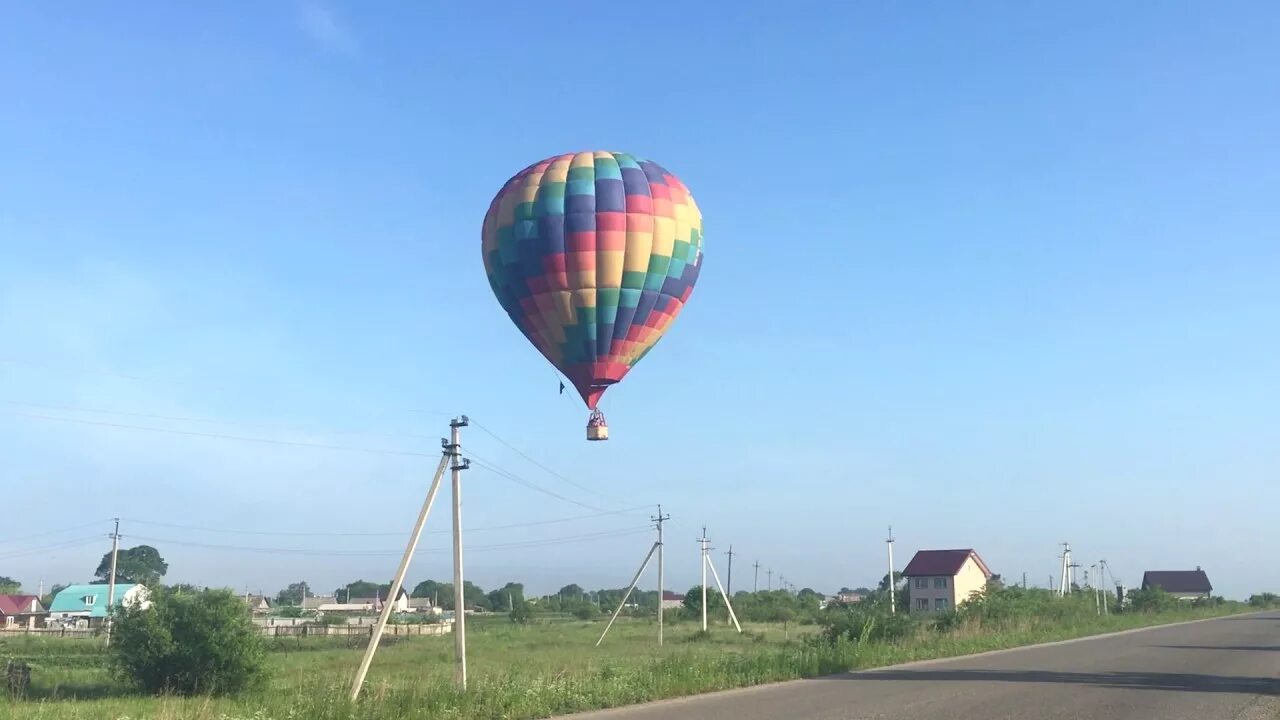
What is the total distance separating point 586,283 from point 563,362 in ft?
8.04

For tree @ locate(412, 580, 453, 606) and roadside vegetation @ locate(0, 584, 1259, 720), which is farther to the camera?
tree @ locate(412, 580, 453, 606)

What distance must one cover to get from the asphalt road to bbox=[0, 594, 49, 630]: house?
8817 cm

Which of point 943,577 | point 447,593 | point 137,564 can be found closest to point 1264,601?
point 943,577

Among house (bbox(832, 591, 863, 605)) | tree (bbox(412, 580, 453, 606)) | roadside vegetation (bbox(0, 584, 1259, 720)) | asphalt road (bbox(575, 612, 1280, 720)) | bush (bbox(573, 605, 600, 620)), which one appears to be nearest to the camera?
asphalt road (bbox(575, 612, 1280, 720))

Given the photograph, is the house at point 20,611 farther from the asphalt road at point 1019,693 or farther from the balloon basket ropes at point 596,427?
the asphalt road at point 1019,693

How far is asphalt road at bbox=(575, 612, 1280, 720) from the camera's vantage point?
16094 mm

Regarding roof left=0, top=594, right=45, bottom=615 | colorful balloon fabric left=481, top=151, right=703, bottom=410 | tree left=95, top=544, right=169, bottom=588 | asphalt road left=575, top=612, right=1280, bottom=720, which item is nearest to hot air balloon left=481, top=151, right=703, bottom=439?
colorful balloon fabric left=481, top=151, right=703, bottom=410

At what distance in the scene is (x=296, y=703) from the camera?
614 inches

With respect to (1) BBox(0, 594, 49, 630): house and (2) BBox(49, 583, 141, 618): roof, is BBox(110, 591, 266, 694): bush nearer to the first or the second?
(1) BBox(0, 594, 49, 630): house

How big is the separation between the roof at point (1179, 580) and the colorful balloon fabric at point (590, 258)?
144 m

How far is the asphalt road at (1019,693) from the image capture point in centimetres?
1609

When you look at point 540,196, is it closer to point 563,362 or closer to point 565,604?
point 563,362

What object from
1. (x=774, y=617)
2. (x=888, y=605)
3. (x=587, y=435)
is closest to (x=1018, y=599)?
(x=888, y=605)

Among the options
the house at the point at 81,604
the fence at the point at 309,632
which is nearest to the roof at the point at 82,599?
the house at the point at 81,604
